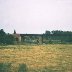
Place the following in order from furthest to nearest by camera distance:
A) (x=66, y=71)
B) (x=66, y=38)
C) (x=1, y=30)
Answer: (x=66, y=38) < (x=1, y=30) < (x=66, y=71)

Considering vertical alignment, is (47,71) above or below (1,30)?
below

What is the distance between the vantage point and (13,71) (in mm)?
11148

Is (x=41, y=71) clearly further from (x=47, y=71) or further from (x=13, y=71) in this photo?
(x=13, y=71)

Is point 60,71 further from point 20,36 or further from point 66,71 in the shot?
point 20,36

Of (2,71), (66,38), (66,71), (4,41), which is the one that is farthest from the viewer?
(66,38)

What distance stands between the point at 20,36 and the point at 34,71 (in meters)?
72.1

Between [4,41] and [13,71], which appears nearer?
[13,71]

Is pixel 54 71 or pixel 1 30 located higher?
pixel 1 30

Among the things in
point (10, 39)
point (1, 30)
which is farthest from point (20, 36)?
point (10, 39)

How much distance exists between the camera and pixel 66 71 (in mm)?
11422

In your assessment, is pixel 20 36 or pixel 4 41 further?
pixel 20 36

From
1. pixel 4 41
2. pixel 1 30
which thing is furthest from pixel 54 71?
pixel 1 30

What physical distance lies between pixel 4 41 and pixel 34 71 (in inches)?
1882

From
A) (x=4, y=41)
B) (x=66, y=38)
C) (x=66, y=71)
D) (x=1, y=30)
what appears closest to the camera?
(x=66, y=71)
